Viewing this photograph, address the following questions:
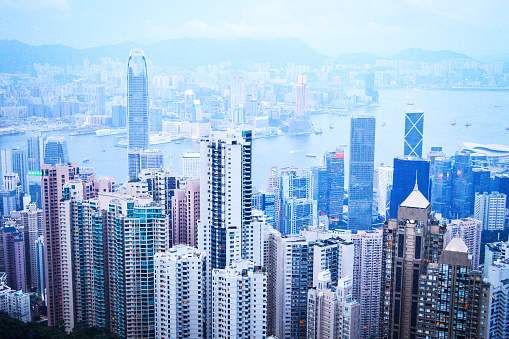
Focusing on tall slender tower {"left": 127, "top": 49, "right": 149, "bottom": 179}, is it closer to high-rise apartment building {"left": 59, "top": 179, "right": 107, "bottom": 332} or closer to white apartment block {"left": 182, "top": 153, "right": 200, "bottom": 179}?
white apartment block {"left": 182, "top": 153, "right": 200, "bottom": 179}

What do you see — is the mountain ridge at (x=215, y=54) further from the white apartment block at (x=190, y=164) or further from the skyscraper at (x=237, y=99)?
the white apartment block at (x=190, y=164)

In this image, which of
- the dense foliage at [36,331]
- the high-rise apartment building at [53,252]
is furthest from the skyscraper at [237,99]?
the dense foliage at [36,331]

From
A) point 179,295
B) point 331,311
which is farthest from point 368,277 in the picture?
point 179,295

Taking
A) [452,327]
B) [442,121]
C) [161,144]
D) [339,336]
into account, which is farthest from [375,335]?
[161,144]

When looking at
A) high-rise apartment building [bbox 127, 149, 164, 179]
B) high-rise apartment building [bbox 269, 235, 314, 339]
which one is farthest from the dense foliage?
high-rise apartment building [bbox 127, 149, 164, 179]

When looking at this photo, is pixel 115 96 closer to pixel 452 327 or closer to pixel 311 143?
pixel 311 143

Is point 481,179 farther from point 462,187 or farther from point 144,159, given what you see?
point 144,159
